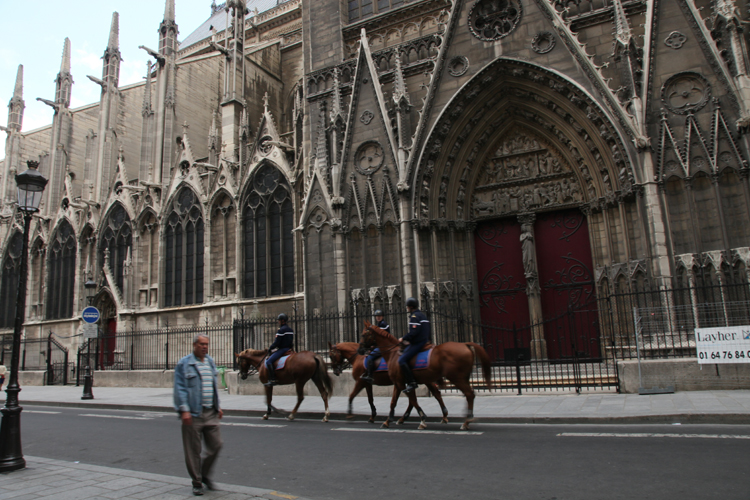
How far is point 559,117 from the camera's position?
1631 centimetres

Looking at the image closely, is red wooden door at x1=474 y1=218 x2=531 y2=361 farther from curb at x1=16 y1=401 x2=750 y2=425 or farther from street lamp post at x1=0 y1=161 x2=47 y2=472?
street lamp post at x1=0 y1=161 x2=47 y2=472

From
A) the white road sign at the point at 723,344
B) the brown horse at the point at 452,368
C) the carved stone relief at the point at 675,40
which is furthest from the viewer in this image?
the carved stone relief at the point at 675,40

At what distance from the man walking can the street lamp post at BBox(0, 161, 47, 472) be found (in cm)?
237

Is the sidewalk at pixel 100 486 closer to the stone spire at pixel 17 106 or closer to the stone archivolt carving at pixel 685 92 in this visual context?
the stone archivolt carving at pixel 685 92

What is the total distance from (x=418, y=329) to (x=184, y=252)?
1905 cm

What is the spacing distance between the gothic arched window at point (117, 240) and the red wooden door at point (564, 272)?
20144 mm

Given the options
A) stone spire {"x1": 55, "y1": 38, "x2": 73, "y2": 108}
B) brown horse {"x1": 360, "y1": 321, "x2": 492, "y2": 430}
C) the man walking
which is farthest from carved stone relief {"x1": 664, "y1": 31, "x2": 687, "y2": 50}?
stone spire {"x1": 55, "y1": 38, "x2": 73, "y2": 108}

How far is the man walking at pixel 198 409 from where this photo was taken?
5.05 meters

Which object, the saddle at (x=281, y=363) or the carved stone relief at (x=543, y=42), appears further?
the carved stone relief at (x=543, y=42)

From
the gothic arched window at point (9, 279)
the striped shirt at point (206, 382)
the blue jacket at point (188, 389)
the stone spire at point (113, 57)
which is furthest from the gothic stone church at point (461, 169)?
the blue jacket at point (188, 389)

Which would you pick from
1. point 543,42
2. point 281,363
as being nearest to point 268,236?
point 281,363

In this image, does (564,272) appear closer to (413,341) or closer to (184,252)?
(413,341)

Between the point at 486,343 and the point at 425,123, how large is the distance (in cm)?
708

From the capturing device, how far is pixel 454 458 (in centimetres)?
601
